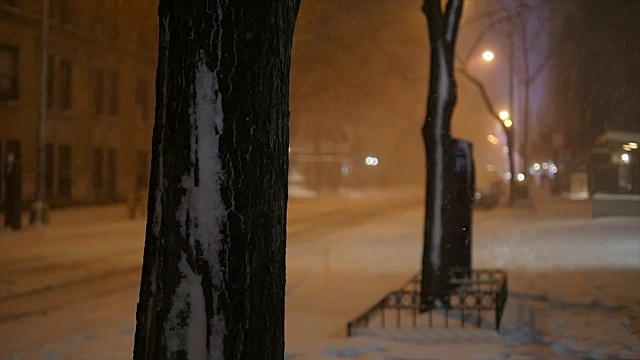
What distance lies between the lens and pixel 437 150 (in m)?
10.1

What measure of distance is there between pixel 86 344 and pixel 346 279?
624 centimetres

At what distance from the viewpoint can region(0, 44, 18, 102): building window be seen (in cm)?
3125

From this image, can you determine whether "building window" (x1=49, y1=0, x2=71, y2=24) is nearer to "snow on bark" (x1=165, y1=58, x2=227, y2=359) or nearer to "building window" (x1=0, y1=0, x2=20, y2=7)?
"building window" (x1=0, y1=0, x2=20, y2=7)

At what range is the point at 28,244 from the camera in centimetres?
2089

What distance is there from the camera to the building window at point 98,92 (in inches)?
1473

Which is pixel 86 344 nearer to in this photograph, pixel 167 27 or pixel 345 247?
pixel 167 27

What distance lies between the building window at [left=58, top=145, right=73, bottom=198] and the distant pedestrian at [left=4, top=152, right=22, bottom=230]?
1064cm

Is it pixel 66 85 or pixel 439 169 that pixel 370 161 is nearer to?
pixel 66 85

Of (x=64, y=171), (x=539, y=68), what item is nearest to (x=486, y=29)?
(x=539, y=68)

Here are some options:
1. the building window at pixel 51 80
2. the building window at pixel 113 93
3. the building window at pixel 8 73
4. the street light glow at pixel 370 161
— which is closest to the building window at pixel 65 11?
the building window at pixel 51 80

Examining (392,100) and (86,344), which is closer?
(86,344)

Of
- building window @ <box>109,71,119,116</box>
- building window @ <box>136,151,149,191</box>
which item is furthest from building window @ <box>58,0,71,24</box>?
building window @ <box>136,151,149,191</box>

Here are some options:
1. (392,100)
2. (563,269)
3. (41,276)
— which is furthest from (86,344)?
(392,100)

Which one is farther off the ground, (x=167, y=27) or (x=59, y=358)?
(x=167, y=27)
